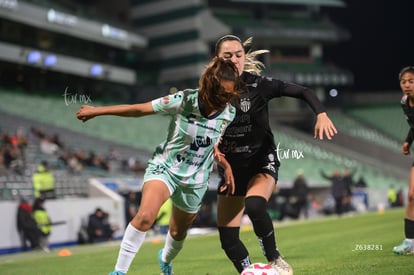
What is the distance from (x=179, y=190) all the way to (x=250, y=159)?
1.14 meters

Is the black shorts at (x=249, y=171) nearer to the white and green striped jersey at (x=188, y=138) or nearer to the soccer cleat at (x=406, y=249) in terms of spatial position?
the white and green striped jersey at (x=188, y=138)

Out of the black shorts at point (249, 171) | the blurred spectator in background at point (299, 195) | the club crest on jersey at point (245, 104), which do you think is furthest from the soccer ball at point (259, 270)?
the blurred spectator in background at point (299, 195)

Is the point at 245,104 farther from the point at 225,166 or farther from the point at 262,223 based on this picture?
the point at 262,223

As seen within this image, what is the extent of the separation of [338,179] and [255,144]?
74.3 ft

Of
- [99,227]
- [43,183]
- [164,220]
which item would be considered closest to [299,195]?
[164,220]

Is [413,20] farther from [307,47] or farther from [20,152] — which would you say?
[20,152]

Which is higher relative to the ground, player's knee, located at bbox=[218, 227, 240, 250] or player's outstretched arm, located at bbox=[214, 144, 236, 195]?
player's outstretched arm, located at bbox=[214, 144, 236, 195]

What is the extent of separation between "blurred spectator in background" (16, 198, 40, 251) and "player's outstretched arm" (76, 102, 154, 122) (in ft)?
42.2

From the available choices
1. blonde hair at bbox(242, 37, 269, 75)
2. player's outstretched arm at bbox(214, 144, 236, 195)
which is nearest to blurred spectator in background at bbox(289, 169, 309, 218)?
blonde hair at bbox(242, 37, 269, 75)

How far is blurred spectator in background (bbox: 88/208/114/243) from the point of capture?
21.2 metres

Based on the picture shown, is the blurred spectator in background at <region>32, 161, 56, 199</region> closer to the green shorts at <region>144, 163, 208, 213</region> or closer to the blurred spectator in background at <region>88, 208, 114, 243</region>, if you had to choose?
the blurred spectator in background at <region>88, 208, 114, 243</region>

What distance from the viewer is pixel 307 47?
5903 centimetres

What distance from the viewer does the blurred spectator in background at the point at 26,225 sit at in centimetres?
1898

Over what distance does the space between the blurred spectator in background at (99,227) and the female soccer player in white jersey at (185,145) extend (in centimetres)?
1417
